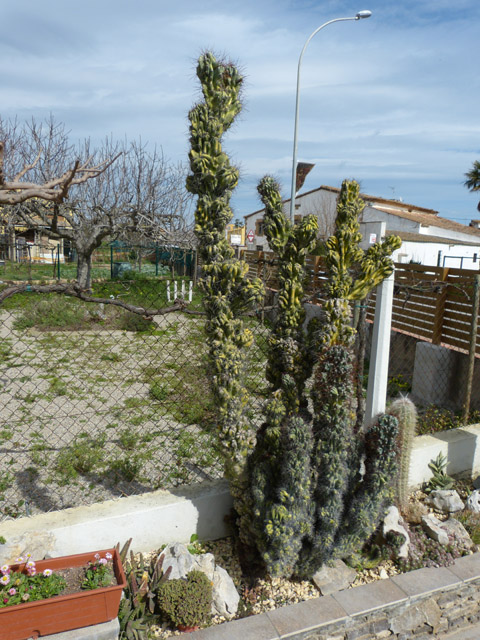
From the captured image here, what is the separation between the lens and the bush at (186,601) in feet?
6.81

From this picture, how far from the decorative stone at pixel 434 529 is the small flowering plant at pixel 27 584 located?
6.99 ft

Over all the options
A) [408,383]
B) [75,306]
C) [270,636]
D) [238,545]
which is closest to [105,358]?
[75,306]

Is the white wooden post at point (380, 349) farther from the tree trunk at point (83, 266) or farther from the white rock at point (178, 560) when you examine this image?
the tree trunk at point (83, 266)

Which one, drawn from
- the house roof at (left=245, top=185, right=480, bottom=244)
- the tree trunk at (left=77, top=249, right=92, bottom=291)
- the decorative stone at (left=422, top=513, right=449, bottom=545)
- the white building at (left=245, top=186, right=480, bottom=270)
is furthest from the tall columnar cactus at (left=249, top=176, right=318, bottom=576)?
the house roof at (left=245, top=185, right=480, bottom=244)

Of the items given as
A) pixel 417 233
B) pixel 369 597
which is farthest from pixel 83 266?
pixel 417 233

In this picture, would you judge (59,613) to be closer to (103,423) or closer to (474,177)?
(103,423)

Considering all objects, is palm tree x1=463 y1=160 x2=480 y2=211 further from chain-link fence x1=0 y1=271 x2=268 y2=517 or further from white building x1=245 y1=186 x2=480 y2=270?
chain-link fence x1=0 y1=271 x2=268 y2=517

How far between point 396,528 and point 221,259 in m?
1.90

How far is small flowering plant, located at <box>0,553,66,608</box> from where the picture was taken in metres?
1.85

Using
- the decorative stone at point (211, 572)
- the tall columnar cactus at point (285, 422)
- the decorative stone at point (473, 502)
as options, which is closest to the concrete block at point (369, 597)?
the tall columnar cactus at point (285, 422)

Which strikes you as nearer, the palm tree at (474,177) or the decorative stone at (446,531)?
the decorative stone at (446,531)

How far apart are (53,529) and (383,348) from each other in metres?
2.24

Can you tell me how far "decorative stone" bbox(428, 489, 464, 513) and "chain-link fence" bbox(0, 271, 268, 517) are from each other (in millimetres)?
1437

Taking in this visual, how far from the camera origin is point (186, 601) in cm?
208
